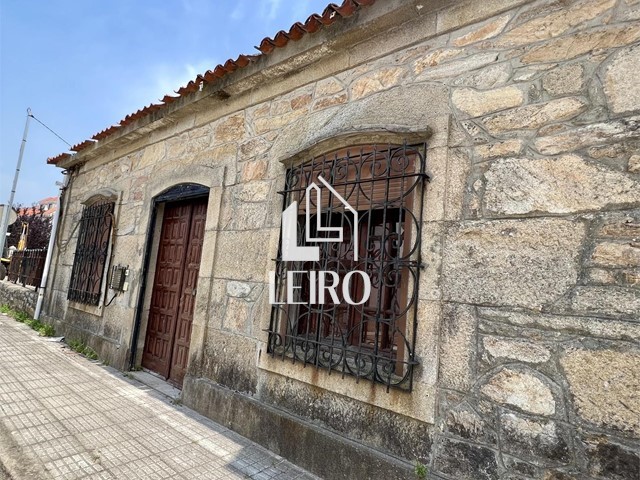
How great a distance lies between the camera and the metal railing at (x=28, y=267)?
7547mm

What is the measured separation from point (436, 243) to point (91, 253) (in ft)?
18.5

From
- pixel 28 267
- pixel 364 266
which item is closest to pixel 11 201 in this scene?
pixel 28 267

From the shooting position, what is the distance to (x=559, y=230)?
1.76m

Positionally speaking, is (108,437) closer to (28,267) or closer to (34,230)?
(28,267)

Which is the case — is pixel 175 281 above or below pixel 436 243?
below

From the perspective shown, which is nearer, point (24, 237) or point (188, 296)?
point (188, 296)

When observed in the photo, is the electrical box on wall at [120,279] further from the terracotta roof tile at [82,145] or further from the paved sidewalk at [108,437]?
the terracotta roof tile at [82,145]

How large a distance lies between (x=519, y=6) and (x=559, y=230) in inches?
54.2

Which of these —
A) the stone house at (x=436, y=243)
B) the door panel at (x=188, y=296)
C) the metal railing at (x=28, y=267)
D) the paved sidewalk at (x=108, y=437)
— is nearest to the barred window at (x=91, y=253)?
the paved sidewalk at (x=108, y=437)

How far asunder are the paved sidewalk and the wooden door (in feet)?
1.42

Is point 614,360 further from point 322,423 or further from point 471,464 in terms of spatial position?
point 322,423

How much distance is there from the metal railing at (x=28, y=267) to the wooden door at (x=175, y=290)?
4622 millimetres

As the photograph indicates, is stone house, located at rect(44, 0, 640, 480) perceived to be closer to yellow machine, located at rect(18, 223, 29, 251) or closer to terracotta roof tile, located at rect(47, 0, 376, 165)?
terracotta roof tile, located at rect(47, 0, 376, 165)

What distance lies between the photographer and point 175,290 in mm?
4293
